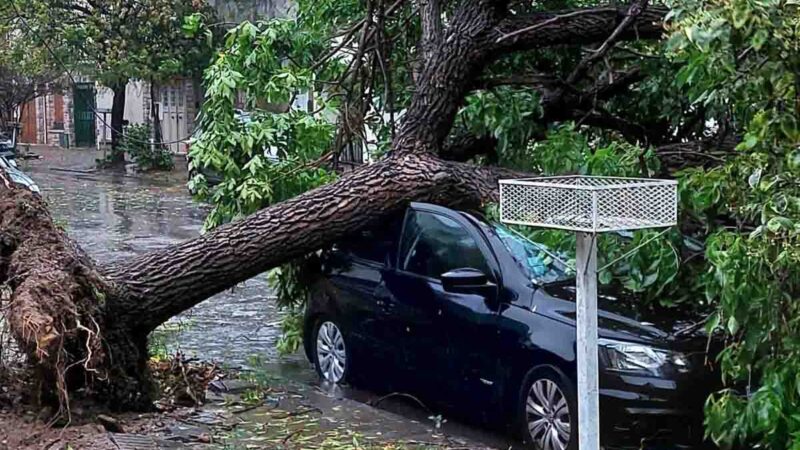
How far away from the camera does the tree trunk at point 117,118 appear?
3349 centimetres

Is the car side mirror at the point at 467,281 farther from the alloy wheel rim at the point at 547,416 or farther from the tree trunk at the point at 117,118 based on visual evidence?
the tree trunk at the point at 117,118

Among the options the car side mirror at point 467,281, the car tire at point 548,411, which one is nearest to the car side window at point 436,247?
the car side mirror at point 467,281

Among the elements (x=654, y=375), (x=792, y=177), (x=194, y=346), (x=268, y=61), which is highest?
(x=268, y=61)

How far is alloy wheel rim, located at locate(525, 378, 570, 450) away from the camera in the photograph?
22.6 feet

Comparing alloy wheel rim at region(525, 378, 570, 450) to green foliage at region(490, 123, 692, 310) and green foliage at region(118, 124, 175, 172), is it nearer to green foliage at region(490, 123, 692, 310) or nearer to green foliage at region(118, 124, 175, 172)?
green foliage at region(490, 123, 692, 310)

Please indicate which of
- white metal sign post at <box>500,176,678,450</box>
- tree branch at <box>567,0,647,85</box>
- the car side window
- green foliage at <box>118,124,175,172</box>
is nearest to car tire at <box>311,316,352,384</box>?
the car side window

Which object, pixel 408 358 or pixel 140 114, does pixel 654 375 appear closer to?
pixel 408 358

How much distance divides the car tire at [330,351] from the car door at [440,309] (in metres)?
0.83

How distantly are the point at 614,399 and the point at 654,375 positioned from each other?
275 millimetres

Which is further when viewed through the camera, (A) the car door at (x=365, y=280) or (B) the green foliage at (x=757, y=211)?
(A) the car door at (x=365, y=280)

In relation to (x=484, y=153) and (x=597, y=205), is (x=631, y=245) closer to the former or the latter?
(x=597, y=205)

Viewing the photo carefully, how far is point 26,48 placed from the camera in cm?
3067

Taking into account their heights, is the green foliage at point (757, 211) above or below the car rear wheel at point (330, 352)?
above

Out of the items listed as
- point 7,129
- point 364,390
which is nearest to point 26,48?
point 7,129
